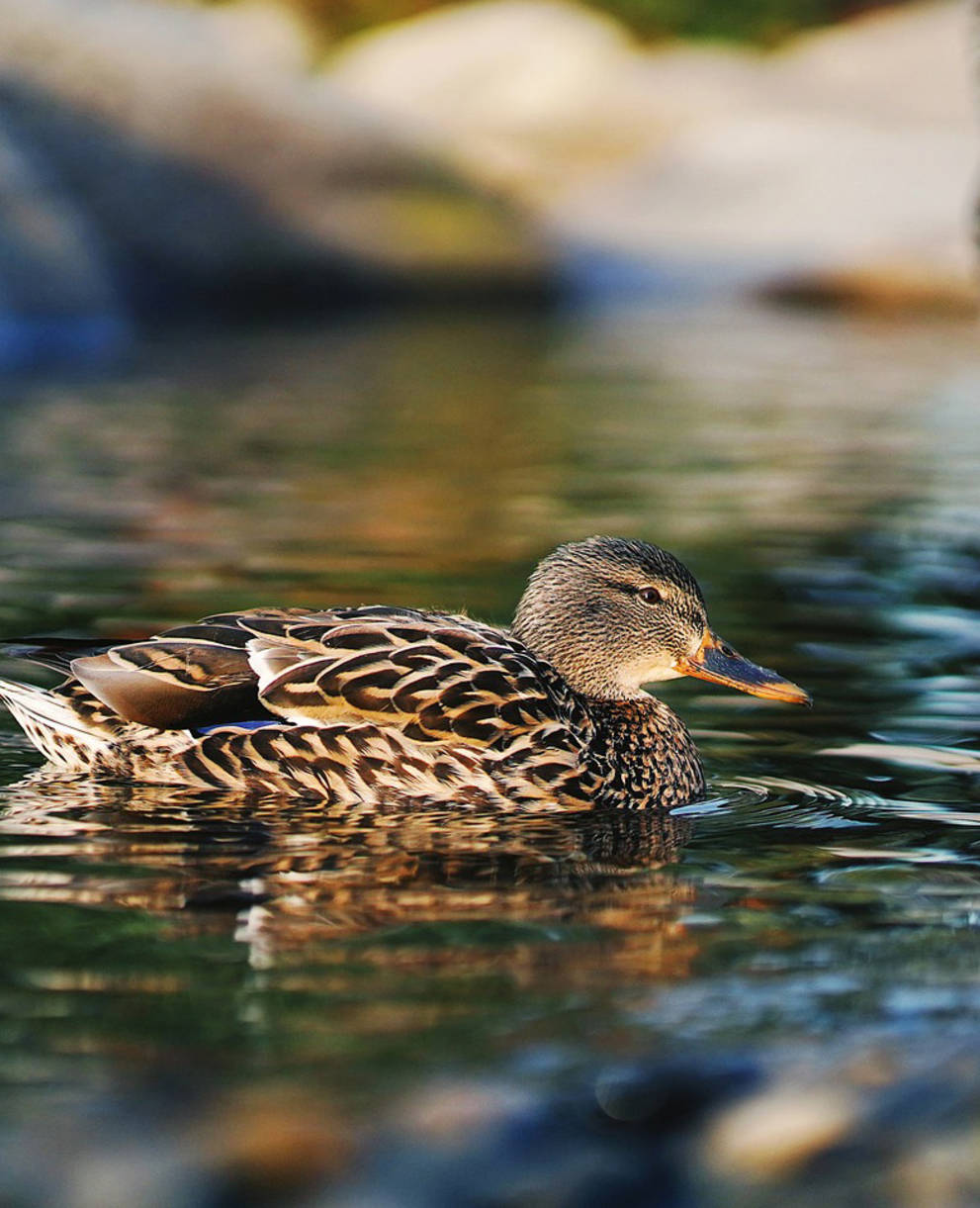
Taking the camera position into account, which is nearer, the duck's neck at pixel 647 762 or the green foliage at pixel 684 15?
the duck's neck at pixel 647 762

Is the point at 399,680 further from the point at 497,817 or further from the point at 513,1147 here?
the point at 513,1147

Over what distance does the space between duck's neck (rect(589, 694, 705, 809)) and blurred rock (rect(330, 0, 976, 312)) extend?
60.9 ft

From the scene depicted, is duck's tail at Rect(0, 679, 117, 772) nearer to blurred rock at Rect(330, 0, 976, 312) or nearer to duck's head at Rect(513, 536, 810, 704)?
duck's head at Rect(513, 536, 810, 704)

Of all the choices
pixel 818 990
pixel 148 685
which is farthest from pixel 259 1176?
pixel 148 685

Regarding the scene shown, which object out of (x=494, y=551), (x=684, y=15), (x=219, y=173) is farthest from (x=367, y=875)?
(x=684, y=15)

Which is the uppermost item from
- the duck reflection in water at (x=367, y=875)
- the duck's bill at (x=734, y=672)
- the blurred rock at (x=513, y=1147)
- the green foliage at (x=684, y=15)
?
the green foliage at (x=684, y=15)

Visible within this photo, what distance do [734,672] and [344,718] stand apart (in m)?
1.21

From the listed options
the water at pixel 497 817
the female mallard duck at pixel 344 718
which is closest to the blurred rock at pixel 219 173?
the water at pixel 497 817

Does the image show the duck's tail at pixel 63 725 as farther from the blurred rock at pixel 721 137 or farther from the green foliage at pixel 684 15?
the green foliage at pixel 684 15

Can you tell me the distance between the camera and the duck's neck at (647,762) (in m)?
6.33

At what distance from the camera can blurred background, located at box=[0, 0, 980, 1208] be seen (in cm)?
403

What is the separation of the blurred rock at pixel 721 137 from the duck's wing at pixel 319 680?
18946mm

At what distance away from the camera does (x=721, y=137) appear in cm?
2748

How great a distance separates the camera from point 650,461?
13.2m
